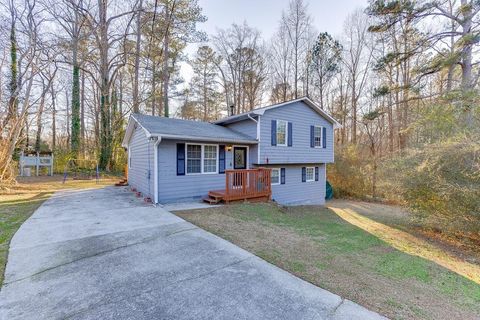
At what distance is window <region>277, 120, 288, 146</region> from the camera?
35.6 feet

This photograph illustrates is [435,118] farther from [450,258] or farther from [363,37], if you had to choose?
[363,37]

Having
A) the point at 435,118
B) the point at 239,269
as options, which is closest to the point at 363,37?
the point at 435,118

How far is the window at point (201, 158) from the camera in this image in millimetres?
8789

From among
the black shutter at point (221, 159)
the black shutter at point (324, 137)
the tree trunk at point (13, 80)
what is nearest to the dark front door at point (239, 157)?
the black shutter at point (221, 159)

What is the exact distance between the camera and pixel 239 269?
340 centimetres

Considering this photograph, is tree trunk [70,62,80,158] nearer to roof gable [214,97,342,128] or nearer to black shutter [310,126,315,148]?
roof gable [214,97,342,128]

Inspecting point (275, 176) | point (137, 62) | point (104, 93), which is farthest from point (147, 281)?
point (137, 62)

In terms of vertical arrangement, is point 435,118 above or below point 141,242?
above

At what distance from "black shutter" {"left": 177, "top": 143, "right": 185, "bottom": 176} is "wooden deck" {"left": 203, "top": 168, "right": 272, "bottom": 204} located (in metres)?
1.33

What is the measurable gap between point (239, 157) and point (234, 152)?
388 millimetres

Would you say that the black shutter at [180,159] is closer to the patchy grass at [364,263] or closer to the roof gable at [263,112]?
the patchy grass at [364,263]

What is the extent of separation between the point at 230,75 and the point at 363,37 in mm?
12072

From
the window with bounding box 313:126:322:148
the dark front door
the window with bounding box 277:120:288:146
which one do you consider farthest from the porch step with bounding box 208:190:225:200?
the window with bounding box 313:126:322:148

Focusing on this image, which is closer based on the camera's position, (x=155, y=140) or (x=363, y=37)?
(x=155, y=140)
